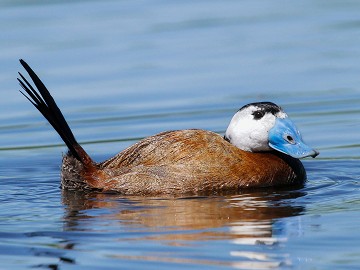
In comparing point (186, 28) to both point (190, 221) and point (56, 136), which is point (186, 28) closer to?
point (56, 136)

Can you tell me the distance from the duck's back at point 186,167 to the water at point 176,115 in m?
0.16

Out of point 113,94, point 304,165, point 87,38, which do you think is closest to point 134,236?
point 304,165

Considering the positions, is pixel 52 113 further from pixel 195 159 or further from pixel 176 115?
pixel 176 115

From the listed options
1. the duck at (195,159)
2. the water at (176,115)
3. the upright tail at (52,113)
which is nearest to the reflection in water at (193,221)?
the water at (176,115)

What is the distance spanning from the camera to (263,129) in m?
9.95

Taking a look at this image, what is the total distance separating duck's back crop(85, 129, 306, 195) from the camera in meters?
9.56

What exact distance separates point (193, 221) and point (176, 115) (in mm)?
4141

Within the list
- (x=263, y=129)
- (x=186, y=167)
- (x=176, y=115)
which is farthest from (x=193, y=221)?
(x=176, y=115)

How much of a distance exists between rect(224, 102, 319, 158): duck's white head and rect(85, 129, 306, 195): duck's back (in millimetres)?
148

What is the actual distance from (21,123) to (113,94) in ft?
3.90

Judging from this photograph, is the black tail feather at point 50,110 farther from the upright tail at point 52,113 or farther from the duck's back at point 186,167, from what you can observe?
the duck's back at point 186,167

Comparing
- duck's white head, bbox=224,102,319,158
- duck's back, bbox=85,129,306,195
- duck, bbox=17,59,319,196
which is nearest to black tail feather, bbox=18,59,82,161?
duck, bbox=17,59,319,196

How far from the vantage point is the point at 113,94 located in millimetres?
13289

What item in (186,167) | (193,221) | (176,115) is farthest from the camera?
(176,115)
